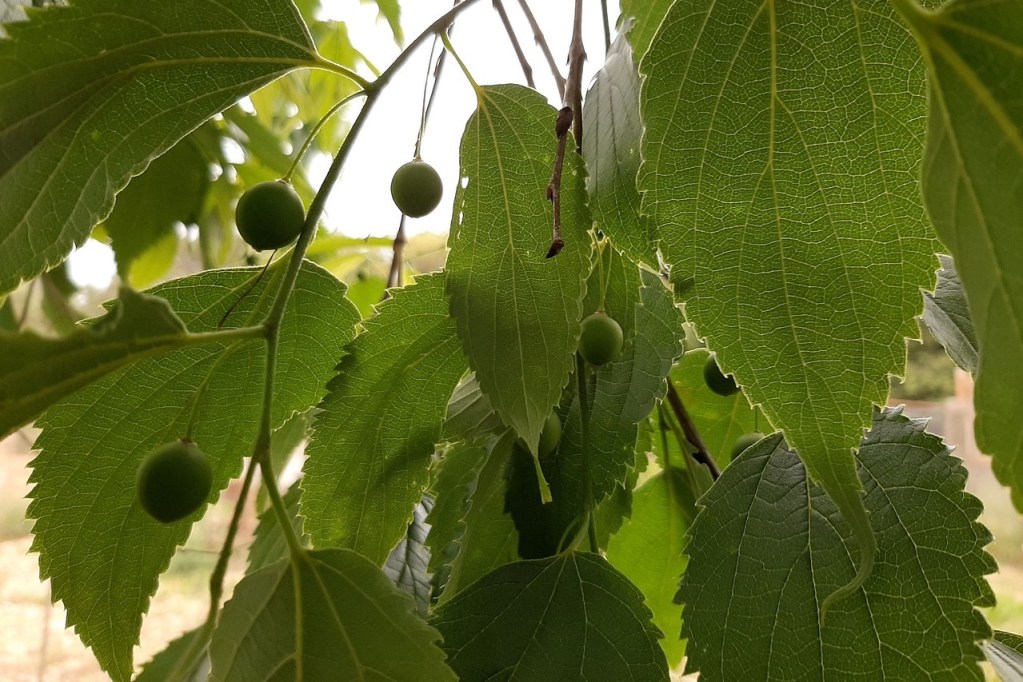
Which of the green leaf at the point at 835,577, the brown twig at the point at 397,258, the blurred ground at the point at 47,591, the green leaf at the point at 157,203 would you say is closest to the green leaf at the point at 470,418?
→ the green leaf at the point at 835,577

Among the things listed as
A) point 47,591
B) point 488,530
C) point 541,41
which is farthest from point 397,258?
point 47,591

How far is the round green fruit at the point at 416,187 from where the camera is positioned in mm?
416

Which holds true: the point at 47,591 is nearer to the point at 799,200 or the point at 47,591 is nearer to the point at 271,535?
the point at 271,535

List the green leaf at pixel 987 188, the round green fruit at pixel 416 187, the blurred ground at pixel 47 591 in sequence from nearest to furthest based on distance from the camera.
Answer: the green leaf at pixel 987 188 → the round green fruit at pixel 416 187 → the blurred ground at pixel 47 591

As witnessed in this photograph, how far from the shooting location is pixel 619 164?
0.36 meters

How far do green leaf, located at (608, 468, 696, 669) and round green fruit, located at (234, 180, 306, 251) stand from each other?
279mm

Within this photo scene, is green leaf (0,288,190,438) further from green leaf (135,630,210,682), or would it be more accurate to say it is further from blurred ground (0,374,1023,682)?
blurred ground (0,374,1023,682)

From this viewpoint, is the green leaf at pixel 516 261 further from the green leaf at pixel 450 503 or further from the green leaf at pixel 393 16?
the green leaf at pixel 393 16

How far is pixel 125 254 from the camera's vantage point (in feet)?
2.37

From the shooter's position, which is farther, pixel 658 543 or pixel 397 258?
pixel 397 258

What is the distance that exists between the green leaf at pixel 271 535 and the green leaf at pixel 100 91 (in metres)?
0.24

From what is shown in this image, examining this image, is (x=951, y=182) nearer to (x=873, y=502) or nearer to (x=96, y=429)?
(x=873, y=502)

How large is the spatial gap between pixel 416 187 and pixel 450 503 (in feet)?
0.52

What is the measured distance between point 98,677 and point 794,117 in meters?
1.62
